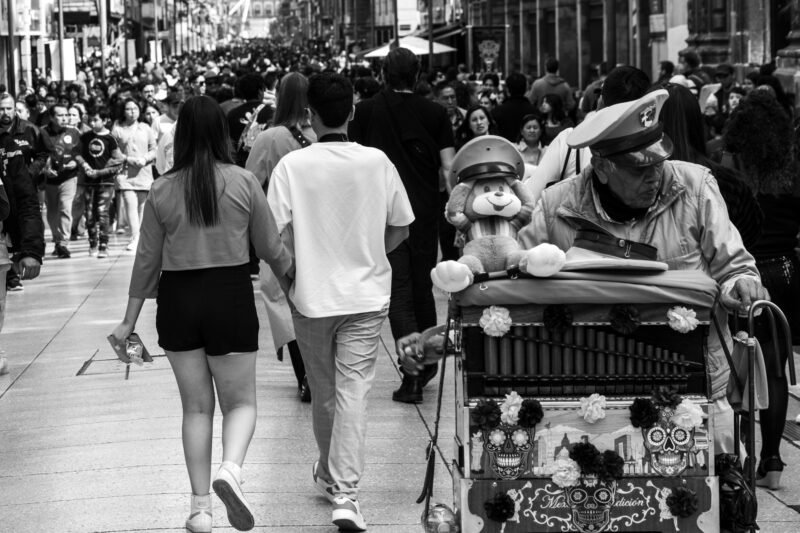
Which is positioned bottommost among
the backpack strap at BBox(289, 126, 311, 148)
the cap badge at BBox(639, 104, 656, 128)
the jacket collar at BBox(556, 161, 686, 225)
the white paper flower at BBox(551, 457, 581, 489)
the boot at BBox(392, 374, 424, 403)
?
the boot at BBox(392, 374, 424, 403)

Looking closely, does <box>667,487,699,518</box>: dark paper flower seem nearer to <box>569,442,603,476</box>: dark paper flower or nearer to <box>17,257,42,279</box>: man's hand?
<box>569,442,603,476</box>: dark paper flower

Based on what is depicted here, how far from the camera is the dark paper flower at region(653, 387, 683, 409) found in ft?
14.4

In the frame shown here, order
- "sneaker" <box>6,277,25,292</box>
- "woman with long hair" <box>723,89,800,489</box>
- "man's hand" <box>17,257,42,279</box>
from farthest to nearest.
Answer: "sneaker" <box>6,277,25,292</box> → "man's hand" <box>17,257,42,279</box> → "woman with long hair" <box>723,89,800,489</box>

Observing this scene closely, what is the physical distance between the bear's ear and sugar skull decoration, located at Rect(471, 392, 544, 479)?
2410 millimetres

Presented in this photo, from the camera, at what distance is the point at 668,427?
444 cm

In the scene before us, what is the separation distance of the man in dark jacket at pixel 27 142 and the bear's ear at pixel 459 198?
8.74 meters

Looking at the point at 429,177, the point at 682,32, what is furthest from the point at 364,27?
the point at 429,177

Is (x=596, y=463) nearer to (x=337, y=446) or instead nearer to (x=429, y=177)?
(x=337, y=446)

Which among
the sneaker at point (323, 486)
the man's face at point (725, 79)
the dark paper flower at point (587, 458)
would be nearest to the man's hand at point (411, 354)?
the dark paper flower at point (587, 458)

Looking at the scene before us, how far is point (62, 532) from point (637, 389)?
2.97 m

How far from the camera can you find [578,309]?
173 inches

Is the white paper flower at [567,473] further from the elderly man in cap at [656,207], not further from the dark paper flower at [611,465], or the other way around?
the elderly man in cap at [656,207]

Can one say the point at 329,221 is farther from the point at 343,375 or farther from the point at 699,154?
the point at 699,154

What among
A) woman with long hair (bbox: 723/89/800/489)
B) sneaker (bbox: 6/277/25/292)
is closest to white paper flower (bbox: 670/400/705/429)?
woman with long hair (bbox: 723/89/800/489)
